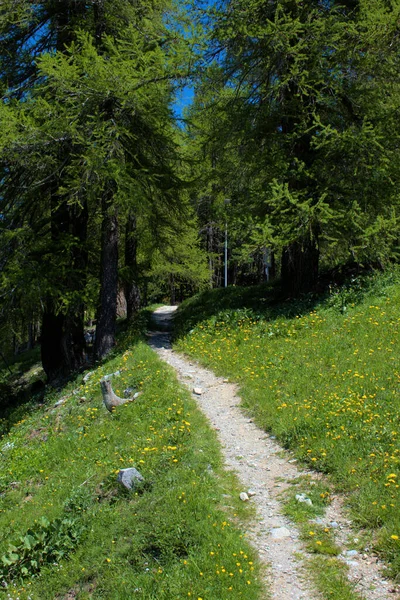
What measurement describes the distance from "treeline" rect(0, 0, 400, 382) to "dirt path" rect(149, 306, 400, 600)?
3.72 meters

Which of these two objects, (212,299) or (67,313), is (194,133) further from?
(67,313)

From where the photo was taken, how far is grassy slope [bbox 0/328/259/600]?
427 centimetres

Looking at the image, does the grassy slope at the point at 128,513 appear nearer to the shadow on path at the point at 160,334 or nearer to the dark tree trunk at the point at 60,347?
the shadow on path at the point at 160,334

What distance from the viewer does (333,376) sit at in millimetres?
7398

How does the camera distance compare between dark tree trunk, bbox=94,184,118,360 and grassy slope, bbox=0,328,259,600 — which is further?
dark tree trunk, bbox=94,184,118,360

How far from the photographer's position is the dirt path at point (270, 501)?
388 cm

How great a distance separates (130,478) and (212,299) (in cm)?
1113

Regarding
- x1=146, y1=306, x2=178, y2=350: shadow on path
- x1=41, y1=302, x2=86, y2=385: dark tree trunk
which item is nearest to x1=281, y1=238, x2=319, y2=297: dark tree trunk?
x1=146, y1=306, x2=178, y2=350: shadow on path

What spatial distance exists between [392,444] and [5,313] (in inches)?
371

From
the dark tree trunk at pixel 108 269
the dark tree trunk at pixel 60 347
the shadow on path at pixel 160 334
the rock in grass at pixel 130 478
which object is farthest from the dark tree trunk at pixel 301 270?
the rock in grass at pixel 130 478

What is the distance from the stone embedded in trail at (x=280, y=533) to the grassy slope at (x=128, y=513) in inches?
12.6

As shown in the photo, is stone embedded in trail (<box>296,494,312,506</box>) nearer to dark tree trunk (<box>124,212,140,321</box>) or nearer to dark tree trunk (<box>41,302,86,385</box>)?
dark tree trunk (<box>124,212,140,321</box>)

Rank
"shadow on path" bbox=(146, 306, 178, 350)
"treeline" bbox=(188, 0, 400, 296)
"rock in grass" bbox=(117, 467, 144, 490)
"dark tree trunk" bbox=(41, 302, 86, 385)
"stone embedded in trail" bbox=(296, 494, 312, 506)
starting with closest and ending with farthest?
1. "stone embedded in trail" bbox=(296, 494, 312, 506)
2. "rock in grass" bbox=(117, 467, 144, 490)
3. "treeline" bbox=(188, 0, 400, 296)
4. "shadow on path" bbox=(146, 306, 178, 350)
5. "dark tree trunk" bbox=(41, 302, 86, 385)

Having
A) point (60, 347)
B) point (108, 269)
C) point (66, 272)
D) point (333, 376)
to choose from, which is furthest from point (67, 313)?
point (333, 376)
